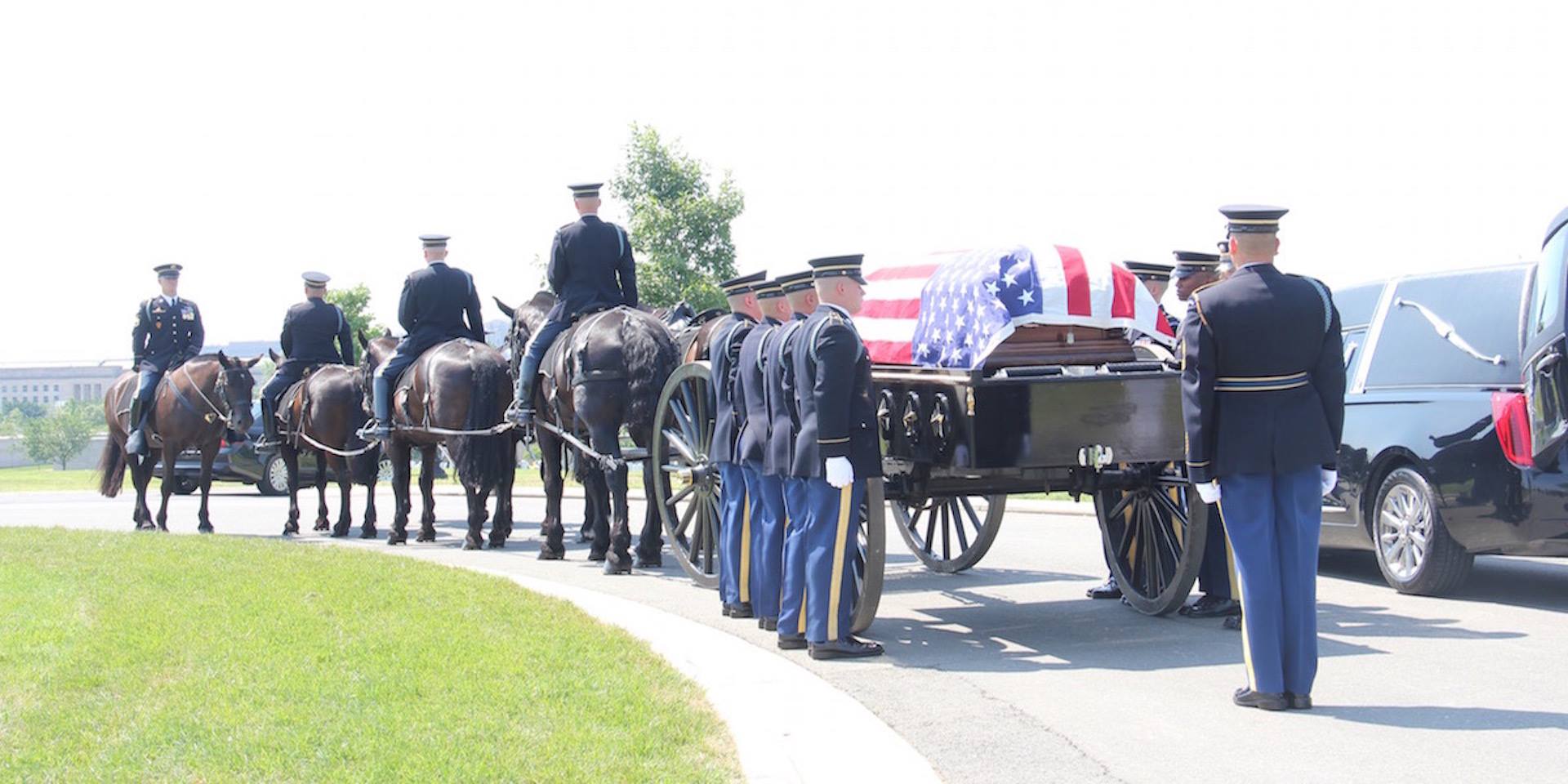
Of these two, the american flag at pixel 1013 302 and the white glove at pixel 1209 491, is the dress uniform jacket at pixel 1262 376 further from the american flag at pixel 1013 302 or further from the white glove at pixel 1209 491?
the american flag at pixel 1013 302

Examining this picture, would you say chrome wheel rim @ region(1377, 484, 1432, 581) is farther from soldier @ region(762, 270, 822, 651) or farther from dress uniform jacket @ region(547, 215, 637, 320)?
dress uniform jacket @ region(547, 215, 637, 320)

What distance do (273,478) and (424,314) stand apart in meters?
14.1

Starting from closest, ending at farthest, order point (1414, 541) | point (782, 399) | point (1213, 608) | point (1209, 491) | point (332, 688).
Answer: point (1209, 491), point (332, 688), point (782, 399), point (1213, 608), point (1414, 541)

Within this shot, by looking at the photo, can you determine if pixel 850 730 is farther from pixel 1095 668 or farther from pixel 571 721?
pixel 1095 668

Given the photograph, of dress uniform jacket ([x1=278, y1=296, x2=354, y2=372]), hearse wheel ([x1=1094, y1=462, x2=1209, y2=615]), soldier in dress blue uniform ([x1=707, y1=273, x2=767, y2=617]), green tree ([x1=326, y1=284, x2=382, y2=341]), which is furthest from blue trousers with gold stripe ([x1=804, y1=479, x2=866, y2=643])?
green tree ([x1=326, y1=284, x2=382, y2=341])

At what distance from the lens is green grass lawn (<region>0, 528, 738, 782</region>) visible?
574 centimetres

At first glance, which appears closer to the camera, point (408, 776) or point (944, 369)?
point (408, 776)

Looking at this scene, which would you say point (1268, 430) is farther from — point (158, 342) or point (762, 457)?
point (158, 342)

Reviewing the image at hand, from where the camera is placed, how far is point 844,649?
814 centimetres

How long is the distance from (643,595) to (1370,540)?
4.70 metres

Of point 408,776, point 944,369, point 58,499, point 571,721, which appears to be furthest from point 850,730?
point 58,499

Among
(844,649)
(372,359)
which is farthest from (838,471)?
(372,359)

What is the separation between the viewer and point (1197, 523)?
8648 mm

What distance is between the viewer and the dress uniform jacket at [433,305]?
1584 cm
